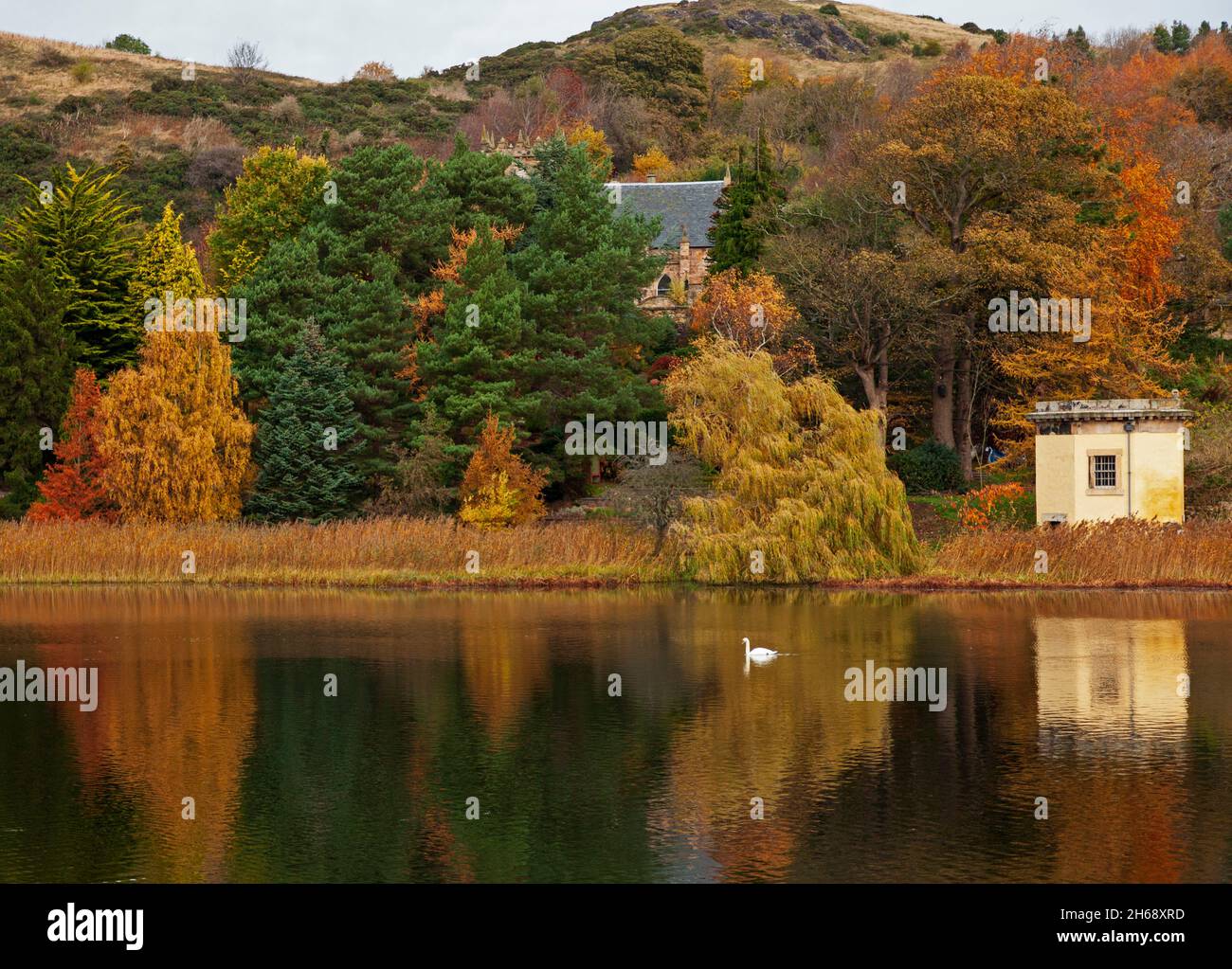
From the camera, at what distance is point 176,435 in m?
52.4

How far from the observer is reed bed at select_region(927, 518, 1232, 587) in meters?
43.8

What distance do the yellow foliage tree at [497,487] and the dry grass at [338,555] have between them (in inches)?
93.6

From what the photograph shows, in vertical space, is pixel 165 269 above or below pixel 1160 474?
above

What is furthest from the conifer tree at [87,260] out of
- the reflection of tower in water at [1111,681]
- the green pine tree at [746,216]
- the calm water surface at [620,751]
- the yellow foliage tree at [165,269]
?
the reflection of tower in water at [1111,681]

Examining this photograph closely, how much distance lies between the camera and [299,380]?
55.1 meters

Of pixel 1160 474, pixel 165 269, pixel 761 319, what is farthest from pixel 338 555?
pixel 1160 474

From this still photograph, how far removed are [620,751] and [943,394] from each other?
41.2 m

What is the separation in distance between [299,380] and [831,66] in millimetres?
123731

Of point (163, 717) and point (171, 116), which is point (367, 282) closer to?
point (163, 717)

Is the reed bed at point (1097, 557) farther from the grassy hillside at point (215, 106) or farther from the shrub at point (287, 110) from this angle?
the shrub at point (287, 110)

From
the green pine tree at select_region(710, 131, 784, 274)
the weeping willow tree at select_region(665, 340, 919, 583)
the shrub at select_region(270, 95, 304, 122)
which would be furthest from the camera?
the shrub at select_region(270, 95, 304, 122)

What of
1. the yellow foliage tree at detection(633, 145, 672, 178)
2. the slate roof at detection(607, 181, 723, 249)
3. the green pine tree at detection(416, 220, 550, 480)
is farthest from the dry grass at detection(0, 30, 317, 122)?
the green pine tree at detection(416, 220, 550, 480)

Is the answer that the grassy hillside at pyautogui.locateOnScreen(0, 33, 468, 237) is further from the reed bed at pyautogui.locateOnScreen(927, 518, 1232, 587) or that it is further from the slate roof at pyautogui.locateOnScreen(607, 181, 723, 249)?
the reed bed at pyautogui.locateOnScreen(927, 518, 1232, 587)

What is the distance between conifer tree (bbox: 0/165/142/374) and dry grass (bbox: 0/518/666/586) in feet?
42.9
